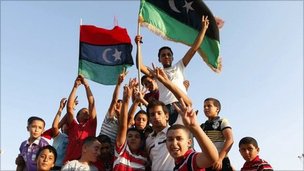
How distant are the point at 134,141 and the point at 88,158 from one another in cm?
77

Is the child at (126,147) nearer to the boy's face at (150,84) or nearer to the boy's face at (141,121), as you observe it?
the boy's face at (141,121)

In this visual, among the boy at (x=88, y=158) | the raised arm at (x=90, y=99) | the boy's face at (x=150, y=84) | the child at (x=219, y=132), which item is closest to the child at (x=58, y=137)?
the raised arm at (x=90, y=99)

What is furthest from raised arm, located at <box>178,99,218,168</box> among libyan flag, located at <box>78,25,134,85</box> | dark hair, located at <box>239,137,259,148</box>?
libyan flag, located at <box>78,25,134,85</box>

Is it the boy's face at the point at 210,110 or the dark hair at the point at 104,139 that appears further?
the boy's face at the point at 210,110

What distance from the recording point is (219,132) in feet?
17.4

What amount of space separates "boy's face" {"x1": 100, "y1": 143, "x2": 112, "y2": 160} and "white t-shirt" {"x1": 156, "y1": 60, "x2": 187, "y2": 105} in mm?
1213

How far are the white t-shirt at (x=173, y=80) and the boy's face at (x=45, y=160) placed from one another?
6.76 feet

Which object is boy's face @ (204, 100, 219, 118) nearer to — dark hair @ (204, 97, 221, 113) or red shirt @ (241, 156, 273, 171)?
dark hair @ (204, 97, 221, 113)

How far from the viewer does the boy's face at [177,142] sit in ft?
11.9

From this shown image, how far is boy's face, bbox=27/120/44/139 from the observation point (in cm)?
626

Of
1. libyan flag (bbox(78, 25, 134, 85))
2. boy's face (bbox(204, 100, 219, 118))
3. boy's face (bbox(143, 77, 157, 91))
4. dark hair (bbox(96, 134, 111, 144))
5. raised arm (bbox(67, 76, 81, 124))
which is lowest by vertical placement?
dark hair (bbox(96, 134, 111, 144))

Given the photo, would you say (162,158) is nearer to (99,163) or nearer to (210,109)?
(99,163)

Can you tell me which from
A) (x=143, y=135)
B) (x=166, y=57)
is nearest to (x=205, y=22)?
(x=166, y=57)

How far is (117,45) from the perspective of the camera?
7.88 m
